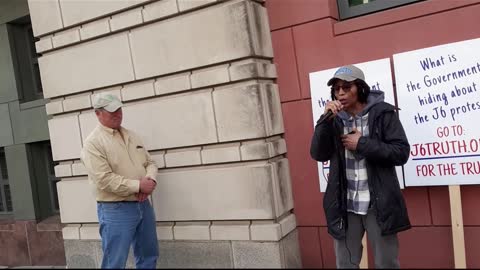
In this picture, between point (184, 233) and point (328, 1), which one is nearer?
point (328, 1)

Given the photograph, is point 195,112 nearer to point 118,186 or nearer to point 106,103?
point 106,103

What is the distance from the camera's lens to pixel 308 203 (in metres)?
4.55

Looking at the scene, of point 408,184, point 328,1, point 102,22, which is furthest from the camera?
point 102,22

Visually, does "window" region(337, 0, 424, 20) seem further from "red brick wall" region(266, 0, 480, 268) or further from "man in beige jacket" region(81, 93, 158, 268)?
"man in beige jacket" region(81, 93, 158, 268)

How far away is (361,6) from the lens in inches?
172

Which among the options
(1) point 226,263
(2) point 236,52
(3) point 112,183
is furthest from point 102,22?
(1) point 226,263

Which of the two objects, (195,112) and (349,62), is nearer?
(349,62)

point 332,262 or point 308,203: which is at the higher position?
point 308,203

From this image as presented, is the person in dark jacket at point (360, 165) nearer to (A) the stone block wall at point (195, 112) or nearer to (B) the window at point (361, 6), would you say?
(A) the stone block wall at point (195, 112)

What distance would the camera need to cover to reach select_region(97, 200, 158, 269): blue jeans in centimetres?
382

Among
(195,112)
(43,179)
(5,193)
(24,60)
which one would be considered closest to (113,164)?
(195,112)

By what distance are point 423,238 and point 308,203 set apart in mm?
1092

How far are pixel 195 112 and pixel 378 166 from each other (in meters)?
2.13

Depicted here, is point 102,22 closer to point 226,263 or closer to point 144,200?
point 144,200
